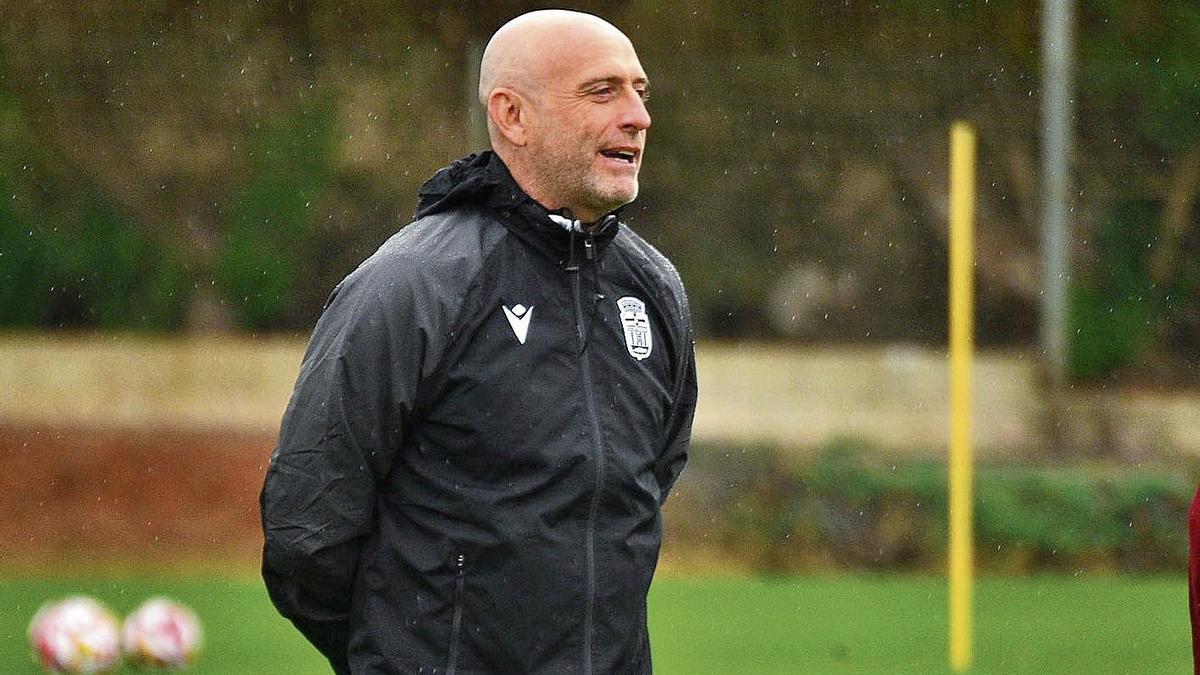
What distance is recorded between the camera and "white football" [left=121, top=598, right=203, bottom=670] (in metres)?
6.63

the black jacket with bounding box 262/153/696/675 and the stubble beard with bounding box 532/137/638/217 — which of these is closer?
the black jacket with bounding box 262/153/696/675

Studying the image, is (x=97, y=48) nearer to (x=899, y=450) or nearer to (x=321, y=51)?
(x=321, y=51)

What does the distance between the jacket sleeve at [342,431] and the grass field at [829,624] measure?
4365mm

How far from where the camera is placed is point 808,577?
10.4 m

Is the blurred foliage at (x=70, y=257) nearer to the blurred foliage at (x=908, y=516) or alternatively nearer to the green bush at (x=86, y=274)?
the green bush at (x=86, y=274)

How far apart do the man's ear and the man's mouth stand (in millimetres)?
138

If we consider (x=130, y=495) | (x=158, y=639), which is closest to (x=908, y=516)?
(x=130, y=495)

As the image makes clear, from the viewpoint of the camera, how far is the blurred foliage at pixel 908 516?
10625 mm

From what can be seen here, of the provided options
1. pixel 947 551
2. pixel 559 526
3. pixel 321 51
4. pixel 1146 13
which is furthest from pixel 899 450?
pixel 559 526

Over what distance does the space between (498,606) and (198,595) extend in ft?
22.1

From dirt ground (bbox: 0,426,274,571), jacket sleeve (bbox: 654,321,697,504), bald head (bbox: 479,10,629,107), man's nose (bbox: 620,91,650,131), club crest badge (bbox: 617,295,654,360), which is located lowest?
dirt ground (bbox: 0,426,274,571)

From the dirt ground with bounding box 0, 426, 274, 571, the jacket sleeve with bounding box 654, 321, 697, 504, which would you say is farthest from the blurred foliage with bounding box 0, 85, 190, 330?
the jacket sleeve with bounding box 654, 321, 697, 504

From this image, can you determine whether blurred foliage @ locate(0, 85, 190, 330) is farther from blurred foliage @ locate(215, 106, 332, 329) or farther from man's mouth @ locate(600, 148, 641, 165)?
man's mouth @ locate(600, 148, 641, 165)

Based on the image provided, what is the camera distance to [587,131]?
3.11m
